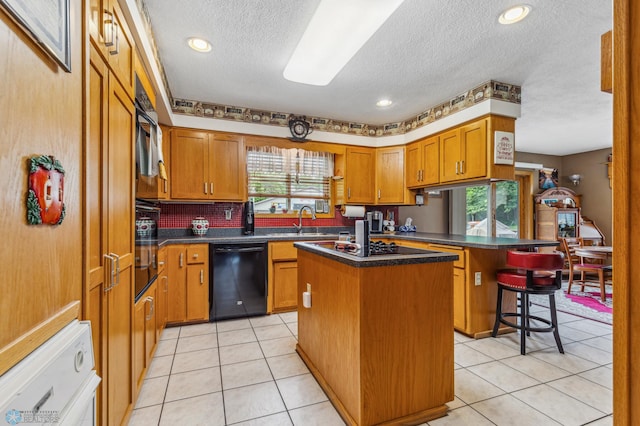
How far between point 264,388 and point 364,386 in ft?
2.69

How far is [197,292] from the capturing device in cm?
333

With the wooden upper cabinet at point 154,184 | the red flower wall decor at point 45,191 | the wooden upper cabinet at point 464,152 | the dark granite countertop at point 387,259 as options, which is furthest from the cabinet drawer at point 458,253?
the red flower wall decor at point 45,191

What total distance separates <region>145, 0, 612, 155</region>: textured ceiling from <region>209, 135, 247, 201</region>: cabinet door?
49 cm

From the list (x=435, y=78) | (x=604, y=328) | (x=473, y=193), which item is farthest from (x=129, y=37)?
(x=473, y=193)

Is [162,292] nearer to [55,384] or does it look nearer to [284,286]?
[284,286]

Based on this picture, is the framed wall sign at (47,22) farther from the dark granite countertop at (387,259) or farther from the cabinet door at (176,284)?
the cabinet door at (176,284)

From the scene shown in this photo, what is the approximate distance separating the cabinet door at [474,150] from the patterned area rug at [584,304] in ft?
6.88

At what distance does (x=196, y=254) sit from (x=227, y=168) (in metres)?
1.12

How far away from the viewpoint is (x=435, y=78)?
3.09 metres

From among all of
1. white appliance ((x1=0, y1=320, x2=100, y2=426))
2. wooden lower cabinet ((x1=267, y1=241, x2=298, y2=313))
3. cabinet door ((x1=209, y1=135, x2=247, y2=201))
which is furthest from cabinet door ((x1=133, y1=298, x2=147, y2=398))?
cabinet door ((x1=209, y1=135, x2=247, y2=201))

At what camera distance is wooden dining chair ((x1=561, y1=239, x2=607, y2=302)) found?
425 cm

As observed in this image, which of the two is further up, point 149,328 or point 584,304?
point 149,328

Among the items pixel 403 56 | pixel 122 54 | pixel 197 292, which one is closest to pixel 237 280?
pixel 197 292

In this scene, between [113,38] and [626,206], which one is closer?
[626,206]
